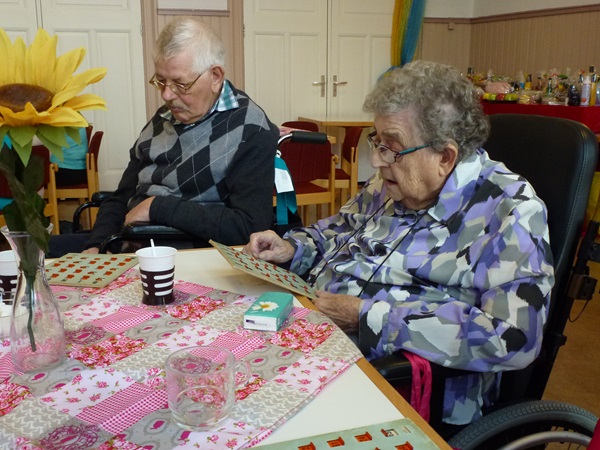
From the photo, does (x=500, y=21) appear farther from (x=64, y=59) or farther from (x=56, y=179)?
(x=64, y=59)

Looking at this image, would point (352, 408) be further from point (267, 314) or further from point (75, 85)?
point (75, 85)

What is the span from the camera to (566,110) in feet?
13.8

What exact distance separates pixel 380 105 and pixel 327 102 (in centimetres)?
475

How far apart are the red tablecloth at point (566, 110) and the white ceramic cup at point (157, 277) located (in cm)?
307

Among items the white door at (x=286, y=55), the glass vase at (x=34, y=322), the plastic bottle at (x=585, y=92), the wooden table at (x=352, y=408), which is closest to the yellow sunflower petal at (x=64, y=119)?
the glass vase at (x=34, y=322)

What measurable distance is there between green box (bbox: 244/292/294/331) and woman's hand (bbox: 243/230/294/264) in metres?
0.46

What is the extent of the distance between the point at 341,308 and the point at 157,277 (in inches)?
15.3

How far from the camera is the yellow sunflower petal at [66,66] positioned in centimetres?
83

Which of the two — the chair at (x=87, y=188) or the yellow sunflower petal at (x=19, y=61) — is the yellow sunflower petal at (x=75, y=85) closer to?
the yellow sunflower petal at (x=19, y=61)

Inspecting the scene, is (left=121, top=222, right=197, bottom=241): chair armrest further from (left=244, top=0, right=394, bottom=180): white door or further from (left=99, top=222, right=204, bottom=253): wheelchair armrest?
(left=244, top=0, right=394, bottom=180): white door

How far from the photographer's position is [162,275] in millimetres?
1230

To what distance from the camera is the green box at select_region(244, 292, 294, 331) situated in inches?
44.4

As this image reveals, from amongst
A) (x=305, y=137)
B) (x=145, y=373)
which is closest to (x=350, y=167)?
(x=305, y=137)

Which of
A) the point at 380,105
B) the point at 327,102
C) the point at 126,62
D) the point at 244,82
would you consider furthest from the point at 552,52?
the point at 380,105
